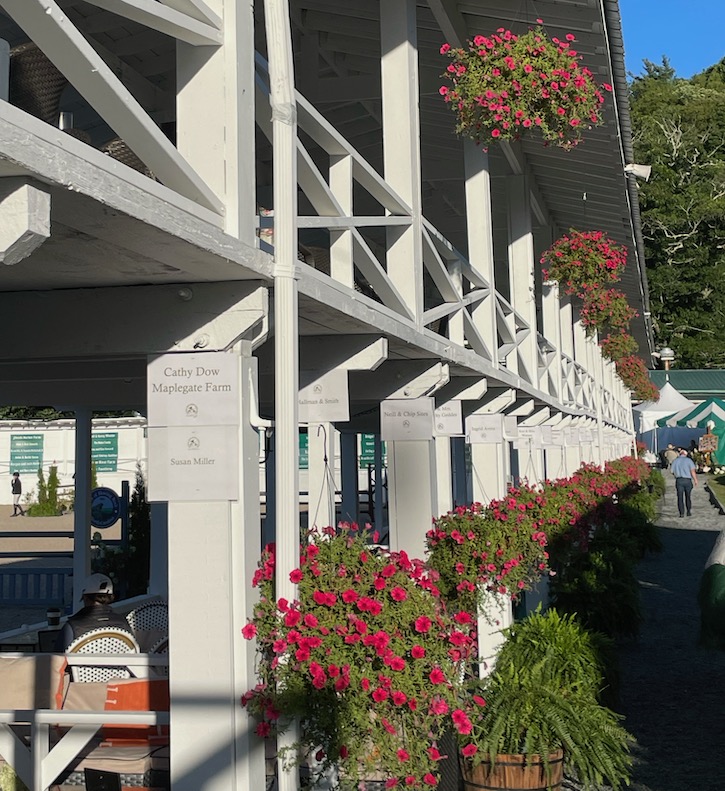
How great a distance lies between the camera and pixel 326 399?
6.26 meters

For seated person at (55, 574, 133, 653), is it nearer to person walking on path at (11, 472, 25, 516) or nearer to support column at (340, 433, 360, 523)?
support column at (340, 433, 360, 523)

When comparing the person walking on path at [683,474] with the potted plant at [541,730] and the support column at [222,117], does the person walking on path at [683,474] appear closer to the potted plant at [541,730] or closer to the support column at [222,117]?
the potted plant at [541,730]

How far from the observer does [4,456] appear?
128 feet

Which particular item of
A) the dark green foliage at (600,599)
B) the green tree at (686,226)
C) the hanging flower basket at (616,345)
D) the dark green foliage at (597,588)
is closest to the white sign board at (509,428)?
the dark green foliage at (597,588)

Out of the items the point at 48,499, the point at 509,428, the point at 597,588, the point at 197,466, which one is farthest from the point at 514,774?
the point at 48,499

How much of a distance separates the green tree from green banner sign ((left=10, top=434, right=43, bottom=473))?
37450 mm

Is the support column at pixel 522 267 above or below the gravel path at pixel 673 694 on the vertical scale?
above

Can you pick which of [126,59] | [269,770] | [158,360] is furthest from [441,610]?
[126,59]

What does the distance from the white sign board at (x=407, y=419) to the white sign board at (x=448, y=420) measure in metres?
1.02

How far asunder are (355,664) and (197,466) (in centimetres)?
101

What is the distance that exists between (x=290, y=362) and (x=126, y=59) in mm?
5110

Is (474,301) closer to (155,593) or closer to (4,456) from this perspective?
(155,593)

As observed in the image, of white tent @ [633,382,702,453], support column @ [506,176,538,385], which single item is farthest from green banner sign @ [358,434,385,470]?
support column @ [506,176,538,385]

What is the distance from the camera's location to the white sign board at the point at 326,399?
20.3 feet
